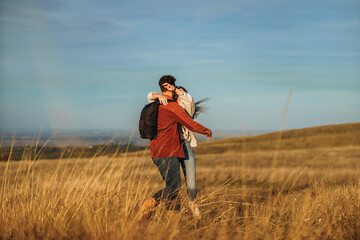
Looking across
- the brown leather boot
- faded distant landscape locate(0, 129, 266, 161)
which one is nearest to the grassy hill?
faded distant landscape locate(0, 129, 266, 161)

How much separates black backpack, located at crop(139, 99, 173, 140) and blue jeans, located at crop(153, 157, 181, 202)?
0.38 metres

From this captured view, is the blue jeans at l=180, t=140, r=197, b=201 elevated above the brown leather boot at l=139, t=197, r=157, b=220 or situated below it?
above

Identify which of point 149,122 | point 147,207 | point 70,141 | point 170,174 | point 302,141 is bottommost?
point 302,141

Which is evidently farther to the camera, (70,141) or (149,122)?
(70,141)

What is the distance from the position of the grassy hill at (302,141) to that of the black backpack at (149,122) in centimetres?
2596

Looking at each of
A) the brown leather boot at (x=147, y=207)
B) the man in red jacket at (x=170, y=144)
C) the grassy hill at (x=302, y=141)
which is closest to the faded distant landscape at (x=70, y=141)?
the man in red jacket at (x=170, y=144)

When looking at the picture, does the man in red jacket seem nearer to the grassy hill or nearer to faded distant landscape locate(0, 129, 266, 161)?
faded distant landscape locate(0, 129, 266, 161)

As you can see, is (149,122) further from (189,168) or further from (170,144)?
(189,168)

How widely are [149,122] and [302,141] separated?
105 feet

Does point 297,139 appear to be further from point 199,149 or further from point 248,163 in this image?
point 248,163

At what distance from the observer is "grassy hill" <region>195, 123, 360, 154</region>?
32778mm

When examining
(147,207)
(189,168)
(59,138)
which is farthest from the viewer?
(59,138)

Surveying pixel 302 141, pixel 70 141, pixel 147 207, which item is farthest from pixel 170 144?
pixel 302 141

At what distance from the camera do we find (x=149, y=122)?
5.24 metres
